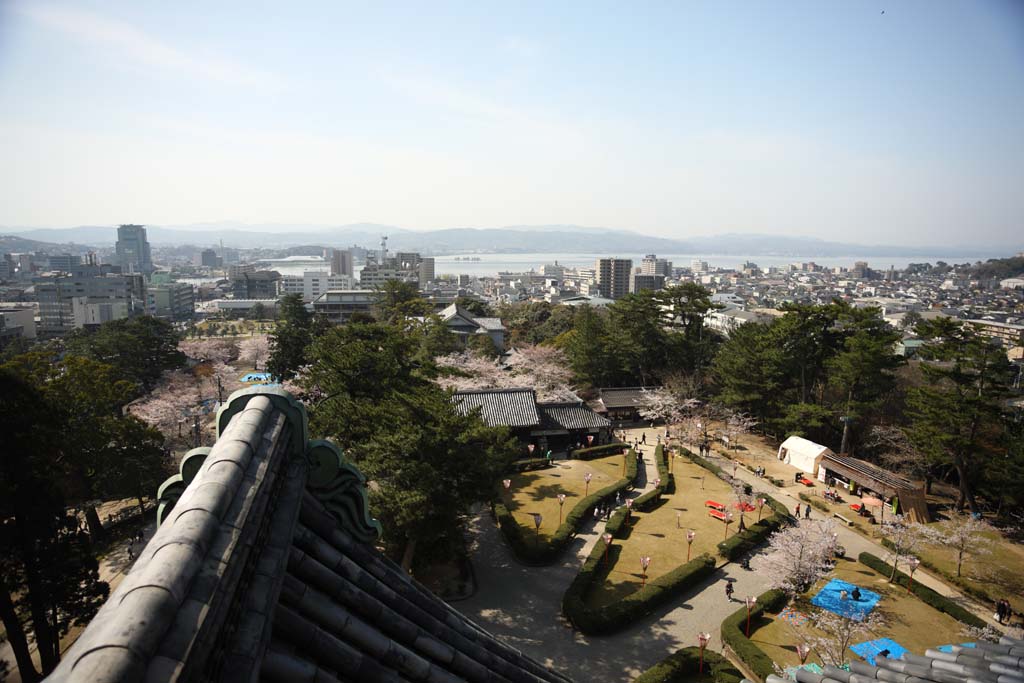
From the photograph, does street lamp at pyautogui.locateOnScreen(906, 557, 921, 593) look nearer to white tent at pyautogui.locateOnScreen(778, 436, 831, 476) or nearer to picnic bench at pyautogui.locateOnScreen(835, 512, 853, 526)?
picnic bench at pyautogui.locateOnScreen(835, 512, 853, 526)

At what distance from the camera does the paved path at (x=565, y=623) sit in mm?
16359

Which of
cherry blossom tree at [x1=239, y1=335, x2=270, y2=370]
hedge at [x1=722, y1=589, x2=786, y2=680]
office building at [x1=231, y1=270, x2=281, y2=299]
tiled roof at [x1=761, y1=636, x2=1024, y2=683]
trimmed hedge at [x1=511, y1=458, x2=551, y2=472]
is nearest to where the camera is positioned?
tiled roof at [x1=761, y1=636, x2=1024, y2=683]

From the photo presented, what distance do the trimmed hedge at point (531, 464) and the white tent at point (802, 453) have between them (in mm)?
14688

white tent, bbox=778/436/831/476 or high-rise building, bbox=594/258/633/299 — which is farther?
high-rise building, bbox=594/258/633/299

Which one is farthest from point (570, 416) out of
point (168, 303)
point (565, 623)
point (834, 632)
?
point (168, 303)

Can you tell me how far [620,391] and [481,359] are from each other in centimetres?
1125

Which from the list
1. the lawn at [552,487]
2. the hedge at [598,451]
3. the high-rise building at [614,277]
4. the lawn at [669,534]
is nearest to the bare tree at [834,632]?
the lawn at [669,534]

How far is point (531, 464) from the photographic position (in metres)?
31.1

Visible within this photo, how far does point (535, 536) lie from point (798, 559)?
32.1 feet

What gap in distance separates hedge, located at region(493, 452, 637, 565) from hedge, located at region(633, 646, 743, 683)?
6313mm

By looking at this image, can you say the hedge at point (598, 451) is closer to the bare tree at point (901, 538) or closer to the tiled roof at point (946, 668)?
→ the bare tree at point (901, 538)

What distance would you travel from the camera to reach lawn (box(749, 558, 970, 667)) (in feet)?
55.5

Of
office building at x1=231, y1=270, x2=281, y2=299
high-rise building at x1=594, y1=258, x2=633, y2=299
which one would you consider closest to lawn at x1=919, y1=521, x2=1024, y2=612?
office building at x1=231, y1=270, x2=281, y2=299

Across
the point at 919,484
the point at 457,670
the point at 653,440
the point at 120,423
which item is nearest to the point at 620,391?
the point at 653,440
